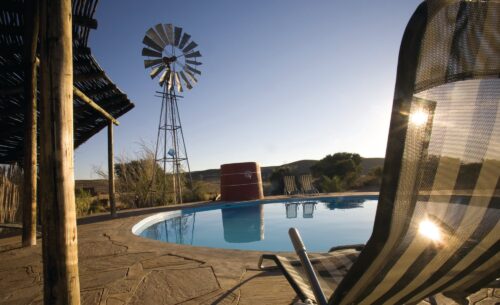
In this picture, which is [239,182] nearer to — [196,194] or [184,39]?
[196,194]

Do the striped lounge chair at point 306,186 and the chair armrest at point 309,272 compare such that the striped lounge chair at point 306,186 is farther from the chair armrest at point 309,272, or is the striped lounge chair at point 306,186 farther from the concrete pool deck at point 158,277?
the chair armrest at point 309,272

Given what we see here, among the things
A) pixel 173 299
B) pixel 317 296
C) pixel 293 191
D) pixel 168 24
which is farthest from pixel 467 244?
pixel 168 24

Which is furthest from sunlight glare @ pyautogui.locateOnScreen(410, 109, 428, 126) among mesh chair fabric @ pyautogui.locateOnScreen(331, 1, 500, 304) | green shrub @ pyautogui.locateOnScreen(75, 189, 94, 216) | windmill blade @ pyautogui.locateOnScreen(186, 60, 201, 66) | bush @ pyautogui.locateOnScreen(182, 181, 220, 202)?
windmill blade @ pyautogui.locateOnScreen(186, 60, 201, 66)

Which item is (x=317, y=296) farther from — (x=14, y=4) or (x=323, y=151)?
(x=323, y=151)

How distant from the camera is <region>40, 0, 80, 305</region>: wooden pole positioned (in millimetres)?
1534

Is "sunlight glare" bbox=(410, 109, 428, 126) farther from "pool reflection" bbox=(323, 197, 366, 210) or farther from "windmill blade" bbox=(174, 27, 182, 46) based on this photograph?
"windmill blade" bbox=(174, 27, 182, 46)

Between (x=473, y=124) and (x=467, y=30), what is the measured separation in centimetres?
25

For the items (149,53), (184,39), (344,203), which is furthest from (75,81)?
(344,203)

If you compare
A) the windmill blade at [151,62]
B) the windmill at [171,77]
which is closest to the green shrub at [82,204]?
the windmill at [171,77]

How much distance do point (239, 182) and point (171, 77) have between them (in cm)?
577

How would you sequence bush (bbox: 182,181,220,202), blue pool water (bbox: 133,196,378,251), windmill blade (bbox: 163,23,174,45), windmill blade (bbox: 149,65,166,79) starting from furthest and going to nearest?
1. windmill blade (bbox: 149,65,166,79)
2. windmill blade (bbox: 163,23,174,45)
3. bush (bbox: 182,181,220,202)
4. blue pool water (bbox: 133,196,378,251)

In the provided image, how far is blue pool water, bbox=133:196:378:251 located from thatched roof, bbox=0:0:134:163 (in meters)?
2.60

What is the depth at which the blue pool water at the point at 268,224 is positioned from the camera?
5688mm

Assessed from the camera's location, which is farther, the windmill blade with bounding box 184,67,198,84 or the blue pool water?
the windmill blade with bounding box 184,67,198,84
